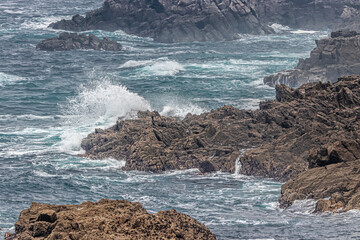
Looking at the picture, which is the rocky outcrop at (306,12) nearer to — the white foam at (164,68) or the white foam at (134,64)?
the white foam at (134,64)

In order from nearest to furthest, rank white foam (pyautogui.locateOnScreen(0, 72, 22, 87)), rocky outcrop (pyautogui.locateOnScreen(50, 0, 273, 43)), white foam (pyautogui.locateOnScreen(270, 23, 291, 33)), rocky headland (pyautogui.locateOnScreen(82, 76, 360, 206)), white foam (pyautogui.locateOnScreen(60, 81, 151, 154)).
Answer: rocky headland (pyautogui.locateOnScreen(82, 76, 360, 206)), white foam (pyautogui.locateOnScreen(60, 81, 151, 154)), white foam (pyautogui.locateOnScreen(0, 72, 22, 87)), rocky outcrop (pyautogui.locateOnScreen(50, 0, 273, 43)), white foam (pyautogui.locateOnScreen(270, 23, 291, 33))

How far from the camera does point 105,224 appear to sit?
1537 cm

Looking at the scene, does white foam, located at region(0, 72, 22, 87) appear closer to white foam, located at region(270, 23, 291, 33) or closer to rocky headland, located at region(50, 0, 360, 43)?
rocky headland, located at region(50, 0, 360, 43)

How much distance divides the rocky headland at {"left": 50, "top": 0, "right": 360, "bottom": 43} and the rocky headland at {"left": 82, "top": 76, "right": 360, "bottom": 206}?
5337 cm

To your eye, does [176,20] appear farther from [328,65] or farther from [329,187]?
[329,187]

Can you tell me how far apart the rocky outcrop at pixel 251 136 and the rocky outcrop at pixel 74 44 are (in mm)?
44609

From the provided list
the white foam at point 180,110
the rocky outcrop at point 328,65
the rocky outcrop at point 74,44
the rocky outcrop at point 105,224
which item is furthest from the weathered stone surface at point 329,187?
the rocky outcrop at point 74,44

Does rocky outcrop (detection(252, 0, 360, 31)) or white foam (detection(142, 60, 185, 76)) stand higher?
rocky outcrop (detection(252, 0, 360, 31))

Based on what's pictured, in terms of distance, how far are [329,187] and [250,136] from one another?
11.4 metres

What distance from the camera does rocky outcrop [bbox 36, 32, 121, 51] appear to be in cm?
8041

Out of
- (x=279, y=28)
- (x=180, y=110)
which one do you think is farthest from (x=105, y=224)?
(x=279, y=28)

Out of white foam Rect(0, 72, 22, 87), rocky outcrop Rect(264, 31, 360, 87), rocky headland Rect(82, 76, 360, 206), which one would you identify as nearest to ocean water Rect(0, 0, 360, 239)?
white foam Rect(0, 72, 22, 87)

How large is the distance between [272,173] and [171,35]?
6134 centimetres

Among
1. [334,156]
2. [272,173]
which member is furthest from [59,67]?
[334,156]
